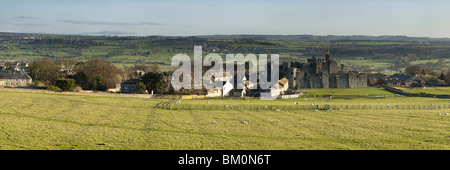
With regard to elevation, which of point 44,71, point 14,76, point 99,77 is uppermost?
point 44,71

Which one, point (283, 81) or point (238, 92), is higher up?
point (283, 81)

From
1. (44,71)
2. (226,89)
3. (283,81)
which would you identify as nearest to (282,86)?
(283,81)

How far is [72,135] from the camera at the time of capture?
20.3m

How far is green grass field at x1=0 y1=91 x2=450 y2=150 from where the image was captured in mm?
18828

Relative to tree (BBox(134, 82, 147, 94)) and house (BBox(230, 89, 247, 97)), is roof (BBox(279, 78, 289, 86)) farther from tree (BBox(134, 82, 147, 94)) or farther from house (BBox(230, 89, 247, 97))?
tree (BBox(134, 82, 147, 94))

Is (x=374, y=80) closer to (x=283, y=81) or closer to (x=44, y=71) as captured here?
(x=283, y=81)

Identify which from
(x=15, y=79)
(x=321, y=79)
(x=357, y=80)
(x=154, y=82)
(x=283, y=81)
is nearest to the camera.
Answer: (x=154, y=82)

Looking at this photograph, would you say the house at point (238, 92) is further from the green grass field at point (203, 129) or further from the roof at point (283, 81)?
the green grass field at point (203, 129)

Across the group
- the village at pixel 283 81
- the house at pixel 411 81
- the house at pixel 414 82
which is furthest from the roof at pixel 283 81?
the house at pixel 414 82

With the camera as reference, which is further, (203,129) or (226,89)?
(226,89)

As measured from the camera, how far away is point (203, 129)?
2317 cm

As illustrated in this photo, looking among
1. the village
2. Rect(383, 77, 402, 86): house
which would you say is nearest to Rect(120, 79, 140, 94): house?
the village
